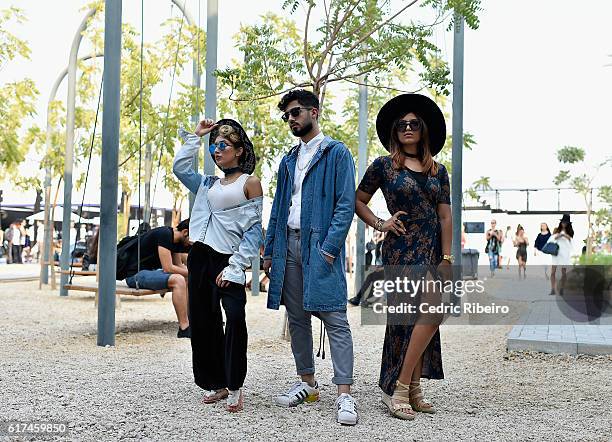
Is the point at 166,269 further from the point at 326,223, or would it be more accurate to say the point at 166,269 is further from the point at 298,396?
the point at 326,223

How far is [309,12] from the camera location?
810 centimetres

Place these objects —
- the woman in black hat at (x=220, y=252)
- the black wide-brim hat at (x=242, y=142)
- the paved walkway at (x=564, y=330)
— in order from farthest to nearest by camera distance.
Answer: the paved walkway at (x=564, y=330)
the black wide-brim hat at (x=242, y=142)
the woman in black hat at (x=220, y=252)

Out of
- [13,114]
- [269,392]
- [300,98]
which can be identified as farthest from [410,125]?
[13,114]

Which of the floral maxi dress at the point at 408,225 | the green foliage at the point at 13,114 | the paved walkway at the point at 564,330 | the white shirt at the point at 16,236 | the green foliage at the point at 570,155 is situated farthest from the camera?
the green foliage at the point at 570,155

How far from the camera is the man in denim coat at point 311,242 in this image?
4.72 metres

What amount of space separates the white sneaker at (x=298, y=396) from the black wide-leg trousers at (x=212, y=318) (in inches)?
13.6

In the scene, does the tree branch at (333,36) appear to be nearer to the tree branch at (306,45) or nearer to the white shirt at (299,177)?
the tree branch at (306,45)

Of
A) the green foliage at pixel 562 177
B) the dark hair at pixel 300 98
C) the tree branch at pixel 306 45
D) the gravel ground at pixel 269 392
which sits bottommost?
the gravel ground at pixel 269 392

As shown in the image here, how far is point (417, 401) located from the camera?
493 centimetres

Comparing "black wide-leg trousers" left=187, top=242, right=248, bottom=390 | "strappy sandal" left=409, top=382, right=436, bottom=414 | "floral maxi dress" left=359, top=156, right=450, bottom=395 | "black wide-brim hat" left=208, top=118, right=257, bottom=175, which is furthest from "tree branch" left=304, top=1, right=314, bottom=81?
"strappy sandal" left=409, top=382, right=436, bottom=414

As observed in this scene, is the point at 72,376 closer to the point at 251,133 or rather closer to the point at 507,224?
the point at 251,133

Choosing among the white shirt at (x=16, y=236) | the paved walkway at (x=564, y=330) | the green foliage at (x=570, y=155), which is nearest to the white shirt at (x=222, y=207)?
the paved walkway at (x=564, y=330)

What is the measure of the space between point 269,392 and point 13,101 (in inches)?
570

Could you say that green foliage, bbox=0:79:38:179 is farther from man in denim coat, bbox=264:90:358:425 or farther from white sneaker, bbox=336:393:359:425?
white sneaker, bbox=336:393:359:425
